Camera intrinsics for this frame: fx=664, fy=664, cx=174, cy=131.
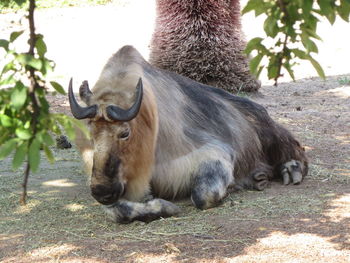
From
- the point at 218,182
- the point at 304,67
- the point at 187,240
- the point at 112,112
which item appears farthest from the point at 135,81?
the point at 304,67

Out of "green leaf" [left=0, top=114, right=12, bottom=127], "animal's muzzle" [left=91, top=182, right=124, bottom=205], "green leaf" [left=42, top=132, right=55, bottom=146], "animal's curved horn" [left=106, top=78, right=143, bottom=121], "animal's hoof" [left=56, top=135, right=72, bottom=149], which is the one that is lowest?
"animal's hoof" [left=56, top=135, right=72, bottom=149]

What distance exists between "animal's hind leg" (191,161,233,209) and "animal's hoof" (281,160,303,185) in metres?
0.71

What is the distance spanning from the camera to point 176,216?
5.16 meters

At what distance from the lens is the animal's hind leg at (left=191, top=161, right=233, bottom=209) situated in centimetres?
537

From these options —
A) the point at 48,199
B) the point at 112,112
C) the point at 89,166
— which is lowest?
the point at 48,199

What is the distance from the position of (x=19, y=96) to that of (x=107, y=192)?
104 inches

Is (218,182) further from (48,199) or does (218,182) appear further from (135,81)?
(48,199)

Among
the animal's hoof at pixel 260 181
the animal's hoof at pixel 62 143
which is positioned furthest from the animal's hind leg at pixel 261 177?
the animal's hoof at pixel 62 143

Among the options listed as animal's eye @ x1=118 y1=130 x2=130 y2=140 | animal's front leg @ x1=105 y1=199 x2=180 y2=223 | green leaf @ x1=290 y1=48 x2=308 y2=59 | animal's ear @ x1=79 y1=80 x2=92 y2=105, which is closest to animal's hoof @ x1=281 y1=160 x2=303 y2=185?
animal's front leg @ x1=105 y1=199 x2=180 y2=223

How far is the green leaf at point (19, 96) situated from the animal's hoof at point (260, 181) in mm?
4015

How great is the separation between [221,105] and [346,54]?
7986mm

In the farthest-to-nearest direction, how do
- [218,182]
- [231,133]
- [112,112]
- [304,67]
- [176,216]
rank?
[304,67], [231,133], [218,182], [176,216], [112,112]

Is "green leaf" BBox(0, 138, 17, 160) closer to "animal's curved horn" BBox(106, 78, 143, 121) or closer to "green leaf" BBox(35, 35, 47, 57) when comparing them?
"green leaf" BBox(35, 35, 47, 57)

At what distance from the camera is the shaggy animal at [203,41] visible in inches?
393
